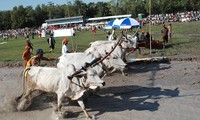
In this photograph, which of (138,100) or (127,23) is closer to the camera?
(138,100)

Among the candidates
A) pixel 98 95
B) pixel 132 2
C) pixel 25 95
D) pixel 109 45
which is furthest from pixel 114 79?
pixel 132 2

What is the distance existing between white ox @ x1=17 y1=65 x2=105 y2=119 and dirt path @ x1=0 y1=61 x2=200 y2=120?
811 millimetres

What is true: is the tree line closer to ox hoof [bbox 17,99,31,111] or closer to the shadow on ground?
the shadow on ground

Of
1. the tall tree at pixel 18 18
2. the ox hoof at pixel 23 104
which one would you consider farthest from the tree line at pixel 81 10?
the ox hoof at pixel 23 104

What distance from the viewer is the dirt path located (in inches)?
425

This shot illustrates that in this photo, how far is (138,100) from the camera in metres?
12.5

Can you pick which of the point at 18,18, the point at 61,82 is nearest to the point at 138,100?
the point at 61,82

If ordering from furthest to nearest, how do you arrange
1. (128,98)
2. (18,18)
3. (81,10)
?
(81,10) → (18,18) → (128,98)

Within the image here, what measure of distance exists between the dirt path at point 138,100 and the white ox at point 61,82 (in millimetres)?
811

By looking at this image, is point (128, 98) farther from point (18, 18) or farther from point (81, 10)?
point (81, 10)

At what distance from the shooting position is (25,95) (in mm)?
11695

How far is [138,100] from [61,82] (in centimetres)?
328

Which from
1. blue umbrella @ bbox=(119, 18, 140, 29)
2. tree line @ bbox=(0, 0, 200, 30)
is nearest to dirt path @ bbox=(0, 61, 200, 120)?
blue umbrella @ bbox=(119, 18, 140, 29)

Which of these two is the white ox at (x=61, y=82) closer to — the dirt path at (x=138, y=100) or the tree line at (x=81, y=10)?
the dirt path at (x=138, y=100)
